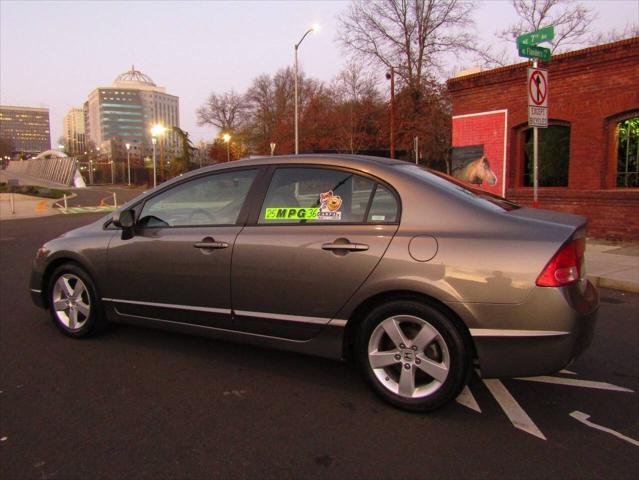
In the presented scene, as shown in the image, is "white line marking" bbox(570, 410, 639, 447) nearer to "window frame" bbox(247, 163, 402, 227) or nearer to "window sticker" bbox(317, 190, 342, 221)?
"window frame" bbox(247, 163, 402, 227)

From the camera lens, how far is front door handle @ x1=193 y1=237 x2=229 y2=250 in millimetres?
3615

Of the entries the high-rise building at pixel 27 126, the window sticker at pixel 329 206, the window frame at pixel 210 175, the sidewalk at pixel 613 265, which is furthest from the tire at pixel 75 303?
the high-rise building at pixel 27 126

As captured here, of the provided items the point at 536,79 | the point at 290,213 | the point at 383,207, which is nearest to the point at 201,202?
the point at 290,213

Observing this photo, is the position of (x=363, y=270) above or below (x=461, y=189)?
below

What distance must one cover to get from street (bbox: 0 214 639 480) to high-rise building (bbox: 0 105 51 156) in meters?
175

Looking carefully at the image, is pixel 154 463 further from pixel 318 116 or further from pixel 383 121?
pixel 318 116

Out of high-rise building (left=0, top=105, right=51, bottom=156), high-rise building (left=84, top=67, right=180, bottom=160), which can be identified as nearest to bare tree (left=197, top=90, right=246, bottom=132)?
high-rise building (left=84, top=67, right=180, bottom=160)

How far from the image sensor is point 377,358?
3.16 meters

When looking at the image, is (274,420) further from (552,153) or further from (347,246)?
(552,153)

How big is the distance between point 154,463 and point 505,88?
12.1 metres

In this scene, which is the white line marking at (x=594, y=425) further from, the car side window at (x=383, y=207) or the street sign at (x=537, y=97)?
the street sign at (x=537, y=97)

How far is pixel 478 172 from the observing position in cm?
1305

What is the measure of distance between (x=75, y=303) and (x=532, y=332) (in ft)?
12.3

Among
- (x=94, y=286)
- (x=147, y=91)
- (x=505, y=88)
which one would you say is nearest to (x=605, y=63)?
(x=505, y=88)
